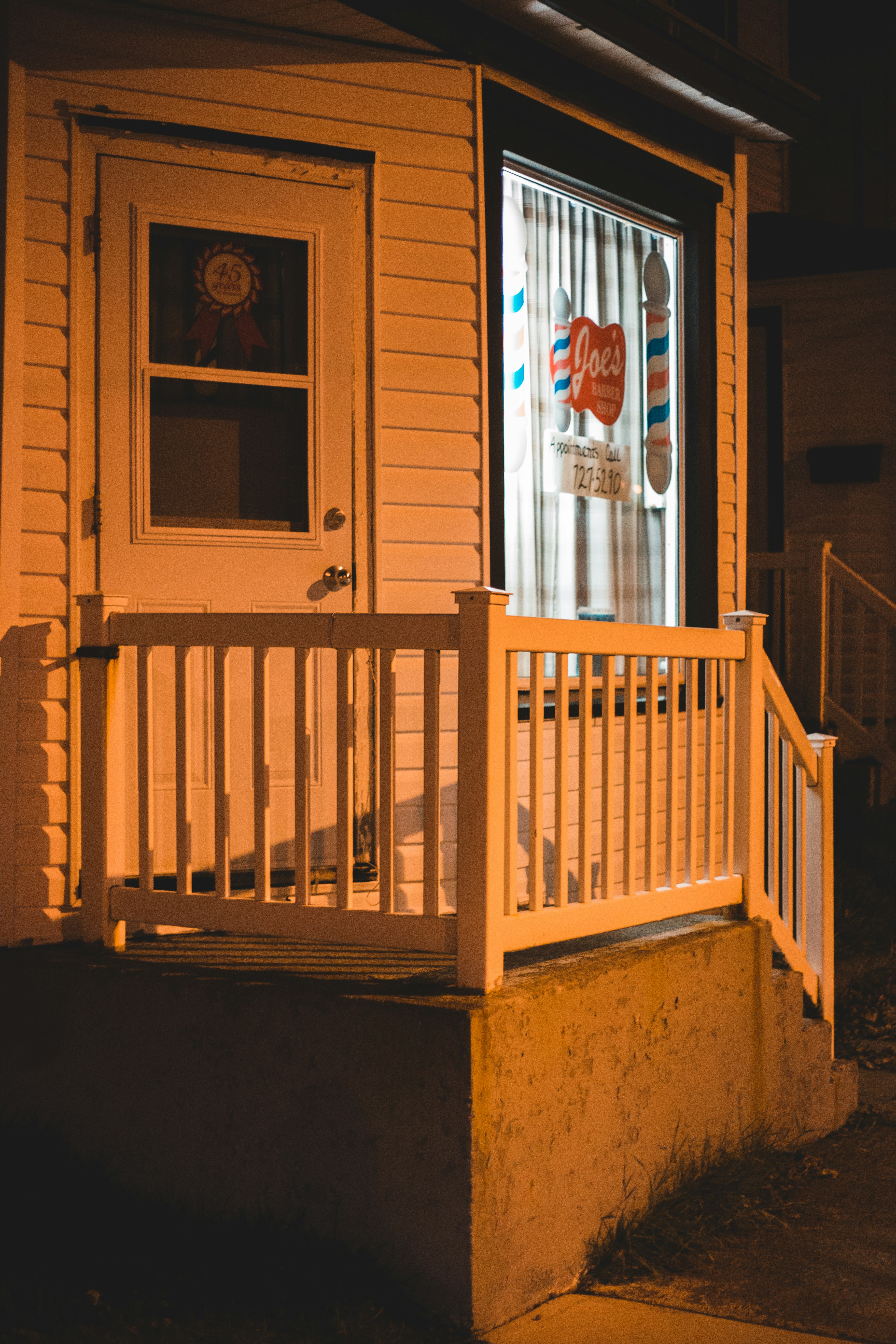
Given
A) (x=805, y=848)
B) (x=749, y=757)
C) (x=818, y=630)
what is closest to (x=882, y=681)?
(x=818, y=630)

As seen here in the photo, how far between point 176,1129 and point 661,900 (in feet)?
5.12

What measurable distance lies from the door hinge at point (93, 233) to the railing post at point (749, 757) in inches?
96.7

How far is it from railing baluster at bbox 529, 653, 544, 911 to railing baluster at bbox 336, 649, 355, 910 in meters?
0.49

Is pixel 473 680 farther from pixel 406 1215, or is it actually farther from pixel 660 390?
pixel 660 390

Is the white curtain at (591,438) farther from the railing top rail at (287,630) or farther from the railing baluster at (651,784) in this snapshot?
the railing top rail at (287,630)

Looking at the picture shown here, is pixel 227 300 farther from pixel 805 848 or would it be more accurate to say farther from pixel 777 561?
pixel 777 561

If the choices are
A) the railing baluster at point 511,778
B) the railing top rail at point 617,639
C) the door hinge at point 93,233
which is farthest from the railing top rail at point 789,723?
the door hinge at point 93,233

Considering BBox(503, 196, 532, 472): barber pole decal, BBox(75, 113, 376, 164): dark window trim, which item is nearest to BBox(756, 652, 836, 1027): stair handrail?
BBox(503, 196, 532, 472): barber pole decal

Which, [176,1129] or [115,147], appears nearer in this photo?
[176,1129]

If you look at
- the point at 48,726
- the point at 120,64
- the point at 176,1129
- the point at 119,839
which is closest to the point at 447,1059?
the point at 176,1129

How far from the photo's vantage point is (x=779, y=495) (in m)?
9.38

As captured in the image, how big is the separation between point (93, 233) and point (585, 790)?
2.43 metres

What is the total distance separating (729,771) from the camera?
13.8ft

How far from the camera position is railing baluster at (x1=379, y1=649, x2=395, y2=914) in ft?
10.7
